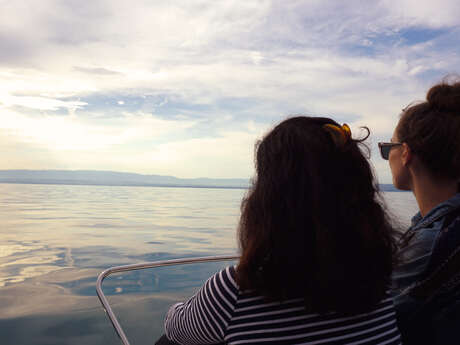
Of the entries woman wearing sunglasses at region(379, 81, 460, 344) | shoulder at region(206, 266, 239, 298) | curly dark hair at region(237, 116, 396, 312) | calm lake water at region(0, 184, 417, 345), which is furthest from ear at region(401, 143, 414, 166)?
shoulder at region(206, 266, 239, 298)

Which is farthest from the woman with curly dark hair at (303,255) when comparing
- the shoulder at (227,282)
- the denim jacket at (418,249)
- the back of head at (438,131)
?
the back of head at (438,131)

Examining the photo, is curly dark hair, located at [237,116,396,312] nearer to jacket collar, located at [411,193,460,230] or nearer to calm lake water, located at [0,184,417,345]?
calm lake water, located at [0,184,417,345]

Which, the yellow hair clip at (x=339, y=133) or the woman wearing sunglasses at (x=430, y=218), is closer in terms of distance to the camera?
the yellow hair clip at (x=339, y=133)

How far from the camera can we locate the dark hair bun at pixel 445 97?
122 centimetres

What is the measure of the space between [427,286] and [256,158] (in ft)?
1.99

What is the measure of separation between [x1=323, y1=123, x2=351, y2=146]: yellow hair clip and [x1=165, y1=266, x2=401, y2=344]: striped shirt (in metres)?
0.31

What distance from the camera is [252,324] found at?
71 centimetres

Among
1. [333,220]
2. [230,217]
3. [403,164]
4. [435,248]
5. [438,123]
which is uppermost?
[438,123]

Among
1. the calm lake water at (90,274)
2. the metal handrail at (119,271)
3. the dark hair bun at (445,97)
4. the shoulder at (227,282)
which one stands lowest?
the calm lake water at (90,274)

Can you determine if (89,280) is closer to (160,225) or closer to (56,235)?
(56,235)

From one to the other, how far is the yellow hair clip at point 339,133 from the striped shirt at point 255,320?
0.31 m

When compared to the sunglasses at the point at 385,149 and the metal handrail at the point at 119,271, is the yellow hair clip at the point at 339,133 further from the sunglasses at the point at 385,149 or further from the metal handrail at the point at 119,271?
the metal handrail at the point at 119,271

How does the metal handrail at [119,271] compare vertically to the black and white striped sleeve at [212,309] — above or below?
below

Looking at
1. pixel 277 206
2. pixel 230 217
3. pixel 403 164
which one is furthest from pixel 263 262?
pixel 230 217
